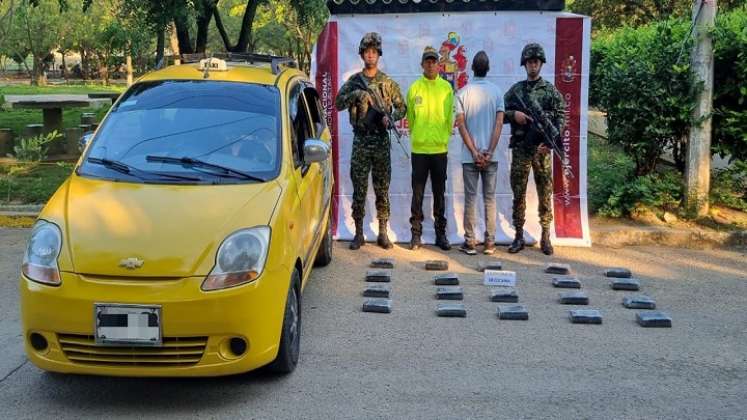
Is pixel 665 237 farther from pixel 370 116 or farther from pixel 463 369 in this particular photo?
pixel 463 369

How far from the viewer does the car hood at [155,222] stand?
4.20 metres

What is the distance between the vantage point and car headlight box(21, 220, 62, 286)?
4.21 m

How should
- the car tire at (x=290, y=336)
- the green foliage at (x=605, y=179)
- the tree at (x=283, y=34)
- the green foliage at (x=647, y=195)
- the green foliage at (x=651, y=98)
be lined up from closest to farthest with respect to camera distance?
the car tire at (x=290, y=336) < the green foliage at (x=651, y=98) < the green foliage at (x=647, y=195) < the green foliage at (x=605, y=179) < the tree at (x=283, y=34)

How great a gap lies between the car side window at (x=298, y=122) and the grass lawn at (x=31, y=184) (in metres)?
4.78

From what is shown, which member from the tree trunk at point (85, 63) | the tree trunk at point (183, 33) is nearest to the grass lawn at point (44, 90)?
the tree trunk at point (85, 63)

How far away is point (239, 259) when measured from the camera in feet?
14.1

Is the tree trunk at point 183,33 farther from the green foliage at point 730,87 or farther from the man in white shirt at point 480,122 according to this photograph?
the green foliage at point 730,87

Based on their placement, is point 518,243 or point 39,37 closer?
point 518,243

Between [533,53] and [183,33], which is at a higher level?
[183,33]

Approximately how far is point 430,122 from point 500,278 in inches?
71.3

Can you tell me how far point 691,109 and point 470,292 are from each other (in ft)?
11.8

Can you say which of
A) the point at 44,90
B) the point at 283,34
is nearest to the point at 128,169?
the point at 44,90

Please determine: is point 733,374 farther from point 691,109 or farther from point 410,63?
point 410,63

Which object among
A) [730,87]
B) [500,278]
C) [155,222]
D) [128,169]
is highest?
[730,87]
